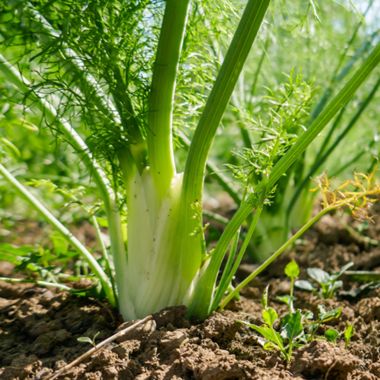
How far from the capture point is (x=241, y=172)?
1142 millimetres

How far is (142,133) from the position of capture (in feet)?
3.95

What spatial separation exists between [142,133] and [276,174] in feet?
0.99

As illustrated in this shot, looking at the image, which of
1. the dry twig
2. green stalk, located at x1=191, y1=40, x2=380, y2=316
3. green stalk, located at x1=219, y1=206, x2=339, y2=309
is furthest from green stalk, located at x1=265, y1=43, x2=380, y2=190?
the dry twig

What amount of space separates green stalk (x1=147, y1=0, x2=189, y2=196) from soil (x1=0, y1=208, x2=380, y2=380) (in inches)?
10.6

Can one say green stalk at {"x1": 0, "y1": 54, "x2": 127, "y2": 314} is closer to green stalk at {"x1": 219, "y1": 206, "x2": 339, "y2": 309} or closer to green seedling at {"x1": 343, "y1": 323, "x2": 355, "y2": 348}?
green stalk at {"x1": 219, "y1": 206, "x2": 339, "y2": 309}

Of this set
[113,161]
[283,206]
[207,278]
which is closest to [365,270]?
[283,206]

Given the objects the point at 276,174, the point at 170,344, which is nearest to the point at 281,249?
the point at 276,174

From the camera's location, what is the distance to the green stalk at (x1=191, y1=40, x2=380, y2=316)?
3.20 ft

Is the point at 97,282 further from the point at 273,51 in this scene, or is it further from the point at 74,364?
the point at 273,51

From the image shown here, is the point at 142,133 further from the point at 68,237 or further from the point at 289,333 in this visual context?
the point at 289,333

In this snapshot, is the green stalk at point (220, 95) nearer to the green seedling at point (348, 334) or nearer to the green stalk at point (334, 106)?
the green stalk at point (334, 106)

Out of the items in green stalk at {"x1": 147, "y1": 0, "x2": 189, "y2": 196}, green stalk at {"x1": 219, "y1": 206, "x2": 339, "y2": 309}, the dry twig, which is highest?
green stalk at {"x1": 147, "y1": 0, "x2": 189, "y2": 196}

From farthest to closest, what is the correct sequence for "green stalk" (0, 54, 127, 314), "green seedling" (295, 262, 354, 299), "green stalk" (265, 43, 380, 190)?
1. "green seedling" (295, 262, 354, 299)
2. "green stalk" (0, 54, 127, 314)
3. "green stalk" (265, 43, 380, 190)

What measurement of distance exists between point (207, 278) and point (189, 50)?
0.45 meters
